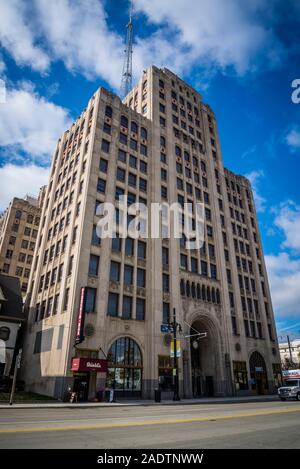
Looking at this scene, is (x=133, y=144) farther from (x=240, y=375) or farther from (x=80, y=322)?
(x=240, y=375)

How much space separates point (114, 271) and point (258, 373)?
1167 inches

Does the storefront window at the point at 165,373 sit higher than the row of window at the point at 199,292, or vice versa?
the row of window at the point at 199,292

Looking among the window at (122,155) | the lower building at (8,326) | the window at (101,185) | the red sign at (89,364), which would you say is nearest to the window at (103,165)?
the window at (101,185)

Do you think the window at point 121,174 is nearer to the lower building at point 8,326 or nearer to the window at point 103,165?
the window at point 103,165

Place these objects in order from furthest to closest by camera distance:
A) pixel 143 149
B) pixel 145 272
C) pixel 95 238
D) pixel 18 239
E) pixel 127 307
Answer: pixel 18 239 → pixel 143 149 → pixel 145 272 → pixel 95 238 → pixel 127 307

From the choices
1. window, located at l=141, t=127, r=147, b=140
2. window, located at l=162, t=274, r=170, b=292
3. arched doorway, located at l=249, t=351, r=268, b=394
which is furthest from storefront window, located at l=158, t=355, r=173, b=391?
window, located at l=141, t=127, r=147, b=140

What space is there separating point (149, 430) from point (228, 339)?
3660 cm

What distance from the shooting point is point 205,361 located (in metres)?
43.3

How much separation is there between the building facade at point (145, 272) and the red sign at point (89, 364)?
0.12 meters

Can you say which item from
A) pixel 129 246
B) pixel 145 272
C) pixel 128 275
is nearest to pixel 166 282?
pixel 145 272

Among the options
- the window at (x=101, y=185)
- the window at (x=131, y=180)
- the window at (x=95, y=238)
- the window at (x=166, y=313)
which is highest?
the window at (x=131, y=180)

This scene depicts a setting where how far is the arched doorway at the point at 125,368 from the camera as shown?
103ft

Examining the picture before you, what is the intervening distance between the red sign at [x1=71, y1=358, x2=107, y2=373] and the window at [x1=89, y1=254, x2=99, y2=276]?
29.7 feet
